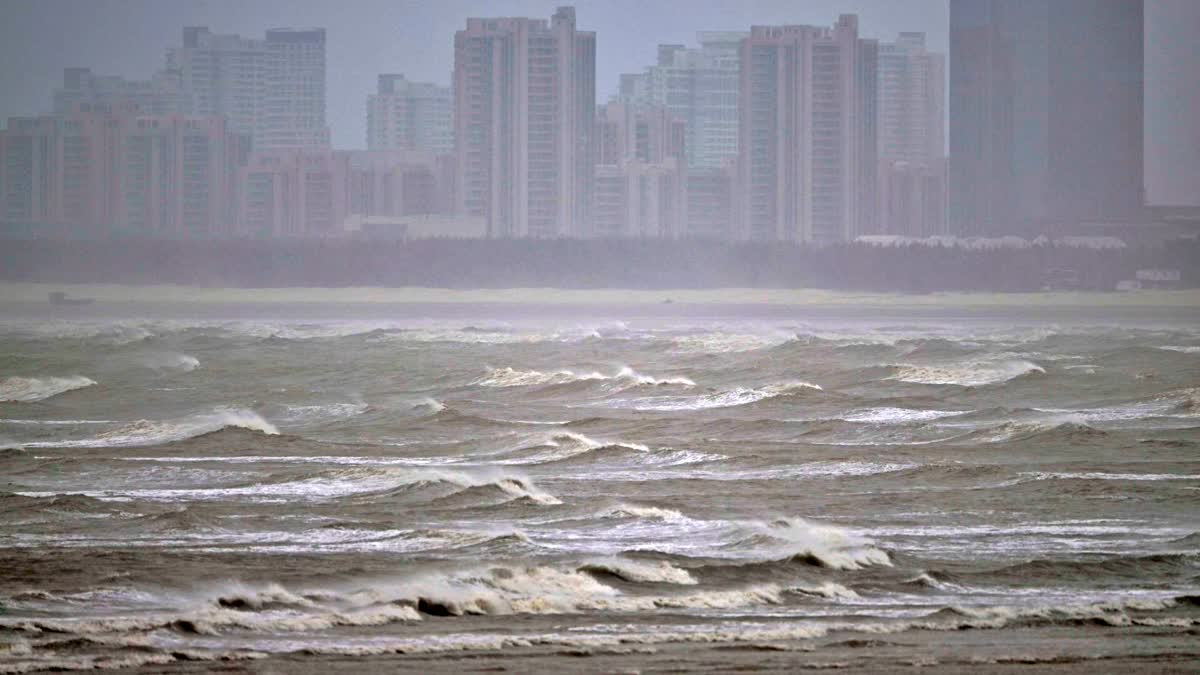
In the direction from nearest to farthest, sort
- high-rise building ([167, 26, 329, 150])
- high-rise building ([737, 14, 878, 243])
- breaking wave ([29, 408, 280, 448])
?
1. breaking wave ([29, 408, 280, 448])
2. high-rise building ([737, 14, 878, 243])
3. high-rise building ([167, 26, 329, 150])

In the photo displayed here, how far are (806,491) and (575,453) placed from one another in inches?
190

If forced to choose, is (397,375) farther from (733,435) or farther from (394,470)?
(394,470)

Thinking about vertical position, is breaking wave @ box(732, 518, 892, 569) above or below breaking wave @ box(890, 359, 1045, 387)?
above

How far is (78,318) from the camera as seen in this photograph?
302ft

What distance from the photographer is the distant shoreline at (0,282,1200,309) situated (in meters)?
108

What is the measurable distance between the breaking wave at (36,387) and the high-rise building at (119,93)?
104 m

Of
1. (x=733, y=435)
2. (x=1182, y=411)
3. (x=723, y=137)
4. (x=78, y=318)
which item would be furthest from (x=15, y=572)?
(x=723, y=137)

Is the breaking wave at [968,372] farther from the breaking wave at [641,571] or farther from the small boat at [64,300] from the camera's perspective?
the small boat at [64,300]

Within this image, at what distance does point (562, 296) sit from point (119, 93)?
5945 cm

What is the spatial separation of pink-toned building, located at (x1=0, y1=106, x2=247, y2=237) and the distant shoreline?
1837 cm

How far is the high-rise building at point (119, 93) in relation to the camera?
476 ft

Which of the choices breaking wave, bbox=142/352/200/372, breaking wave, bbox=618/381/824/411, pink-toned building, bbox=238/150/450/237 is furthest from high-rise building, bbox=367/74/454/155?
breaking wave, bbox=618/381/824/411

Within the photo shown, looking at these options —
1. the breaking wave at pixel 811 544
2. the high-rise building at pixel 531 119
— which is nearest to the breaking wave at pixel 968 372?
the breaking wave at pixel 811 544

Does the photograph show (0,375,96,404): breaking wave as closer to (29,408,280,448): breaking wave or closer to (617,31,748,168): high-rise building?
(29,408,280,448): breaking wave
